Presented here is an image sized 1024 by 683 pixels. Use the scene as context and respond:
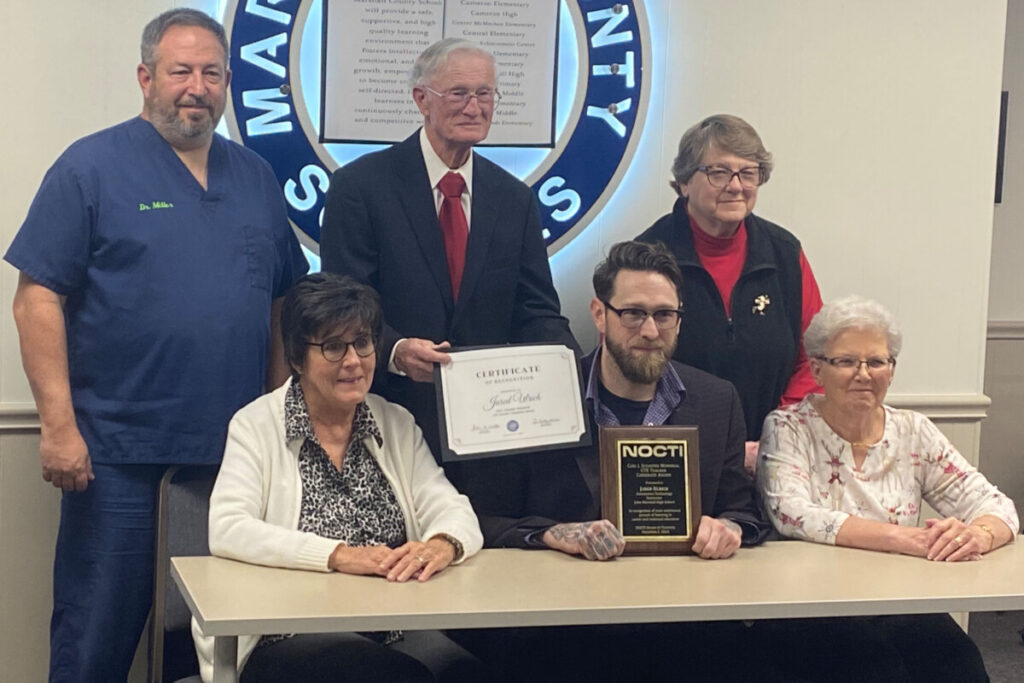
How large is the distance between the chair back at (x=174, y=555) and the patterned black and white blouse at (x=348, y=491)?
12.0 inches

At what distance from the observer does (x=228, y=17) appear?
3221 millimetres

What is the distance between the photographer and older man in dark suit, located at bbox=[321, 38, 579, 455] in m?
2.99

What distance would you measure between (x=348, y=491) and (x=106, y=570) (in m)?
0.72

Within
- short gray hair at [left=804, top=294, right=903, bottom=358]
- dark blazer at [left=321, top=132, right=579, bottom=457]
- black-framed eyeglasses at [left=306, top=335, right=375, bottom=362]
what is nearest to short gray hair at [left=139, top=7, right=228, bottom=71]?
dark blazer at [left=321, top=132, right=579, bottom=457]

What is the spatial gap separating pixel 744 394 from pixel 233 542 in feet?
4.74

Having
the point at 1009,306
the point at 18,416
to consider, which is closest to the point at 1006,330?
the point at 1009,306

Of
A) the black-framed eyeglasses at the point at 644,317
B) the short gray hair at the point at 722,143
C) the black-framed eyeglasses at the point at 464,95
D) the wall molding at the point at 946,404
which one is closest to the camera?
the black-framed eyeglasses at the point at 644,317

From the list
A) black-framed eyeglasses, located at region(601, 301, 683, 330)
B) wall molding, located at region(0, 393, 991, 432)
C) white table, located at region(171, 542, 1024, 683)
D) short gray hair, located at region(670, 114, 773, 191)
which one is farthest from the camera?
wall molding, located at region(0, 393, 991, 432)

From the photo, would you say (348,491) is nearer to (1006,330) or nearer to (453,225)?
(453,225)

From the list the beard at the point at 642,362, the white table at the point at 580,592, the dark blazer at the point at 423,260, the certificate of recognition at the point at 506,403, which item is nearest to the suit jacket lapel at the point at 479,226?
the dark blazer at the point at 423,260

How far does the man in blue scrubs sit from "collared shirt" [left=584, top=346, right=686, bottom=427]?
31.9 inches

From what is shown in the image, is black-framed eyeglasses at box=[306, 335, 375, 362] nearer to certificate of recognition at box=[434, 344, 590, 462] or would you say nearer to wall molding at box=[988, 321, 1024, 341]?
certificate of recognition at box=[434, 344, 590, 462]

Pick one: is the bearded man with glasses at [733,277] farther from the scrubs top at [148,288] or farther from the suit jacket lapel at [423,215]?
the scrubs top at [148,288]

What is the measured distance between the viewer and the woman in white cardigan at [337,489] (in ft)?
7.57
